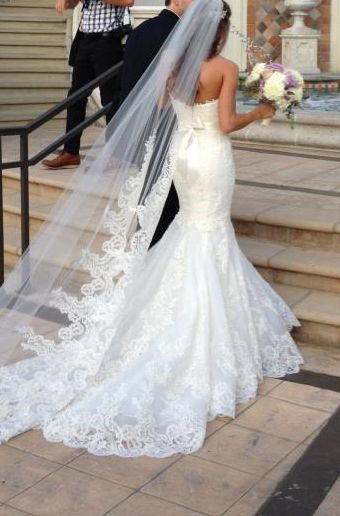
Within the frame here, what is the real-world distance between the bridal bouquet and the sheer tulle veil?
1.13ft

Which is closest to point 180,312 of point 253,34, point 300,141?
point 300,141

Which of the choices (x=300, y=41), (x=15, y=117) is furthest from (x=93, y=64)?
(x=300, y=41)

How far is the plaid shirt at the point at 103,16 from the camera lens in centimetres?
692

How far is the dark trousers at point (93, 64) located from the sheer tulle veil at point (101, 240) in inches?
92.7

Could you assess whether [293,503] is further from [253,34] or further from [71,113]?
[253,34]

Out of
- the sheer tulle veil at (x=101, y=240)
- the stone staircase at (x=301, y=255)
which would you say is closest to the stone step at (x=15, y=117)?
the stone staircase at (x=301, y=255)

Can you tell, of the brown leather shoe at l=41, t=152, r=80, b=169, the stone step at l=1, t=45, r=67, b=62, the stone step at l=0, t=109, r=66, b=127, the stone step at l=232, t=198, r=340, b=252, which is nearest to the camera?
the stone step at l=232, t=198, r=340, b=252

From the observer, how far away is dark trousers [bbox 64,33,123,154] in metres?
6.94

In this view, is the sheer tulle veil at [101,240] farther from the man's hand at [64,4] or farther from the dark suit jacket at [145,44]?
the man's hand at [64,4]

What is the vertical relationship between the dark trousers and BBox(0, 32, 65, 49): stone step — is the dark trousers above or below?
below

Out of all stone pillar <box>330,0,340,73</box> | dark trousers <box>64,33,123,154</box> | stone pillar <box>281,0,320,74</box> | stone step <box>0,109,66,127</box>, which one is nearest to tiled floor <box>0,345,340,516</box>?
dark trousers <box>64,33,123,154</box>

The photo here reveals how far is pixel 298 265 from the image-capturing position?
5406mm

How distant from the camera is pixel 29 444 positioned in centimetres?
391

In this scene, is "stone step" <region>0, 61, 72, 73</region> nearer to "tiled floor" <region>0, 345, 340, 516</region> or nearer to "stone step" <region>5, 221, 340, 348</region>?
"stone step" <region>5, 221, 340, 348</region>
